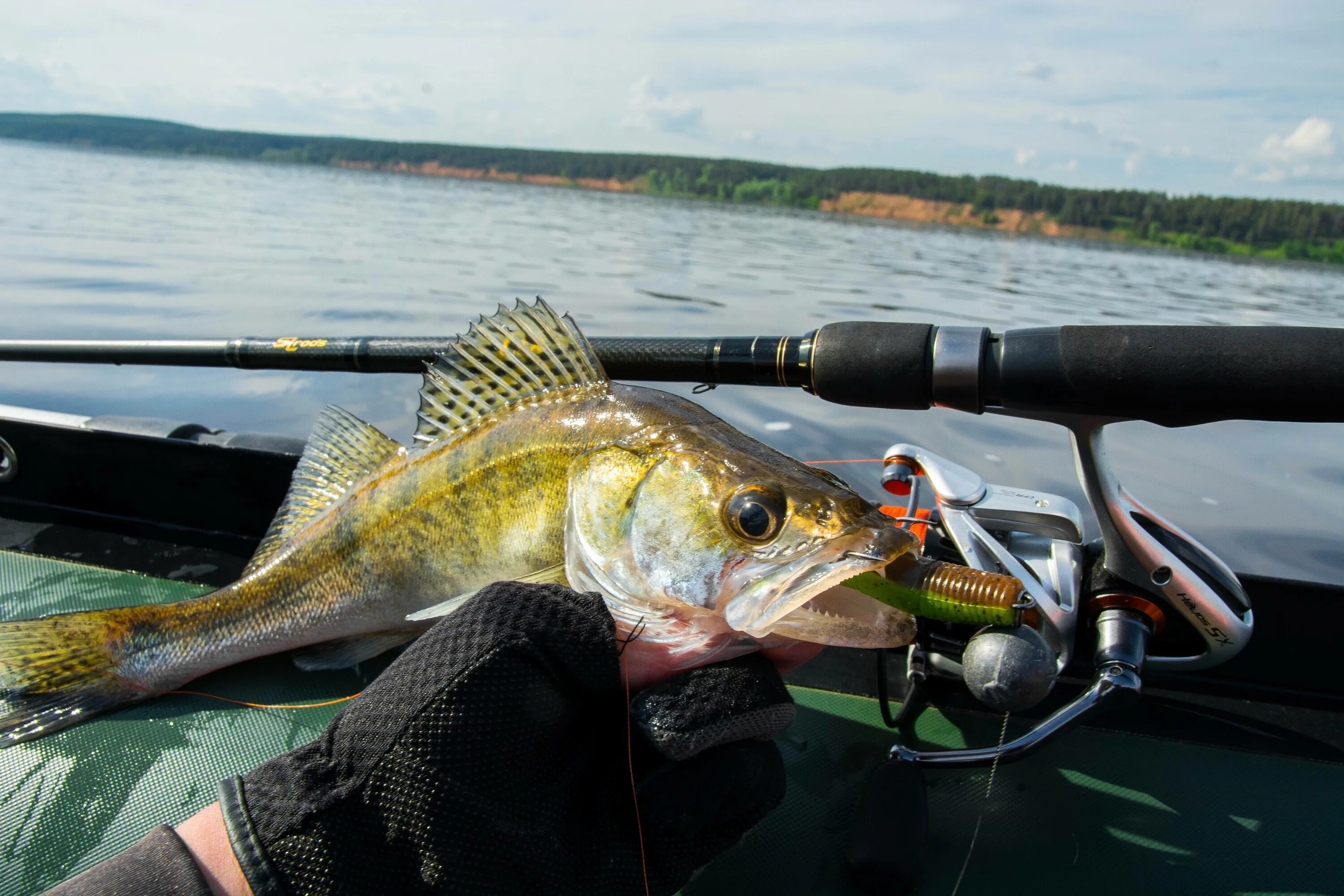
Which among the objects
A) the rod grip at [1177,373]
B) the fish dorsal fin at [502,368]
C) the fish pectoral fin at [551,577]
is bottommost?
the fish pectoral fin at [551,577]

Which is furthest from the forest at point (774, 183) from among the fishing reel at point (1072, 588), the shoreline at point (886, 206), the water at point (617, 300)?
the fishing reel at point (1072, 588)

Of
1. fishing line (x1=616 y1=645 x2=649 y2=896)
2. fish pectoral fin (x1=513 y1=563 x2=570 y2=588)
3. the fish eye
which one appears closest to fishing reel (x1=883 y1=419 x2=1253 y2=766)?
the fish eye

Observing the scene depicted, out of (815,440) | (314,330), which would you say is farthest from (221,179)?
(815,440)

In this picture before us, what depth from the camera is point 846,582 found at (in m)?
1.60

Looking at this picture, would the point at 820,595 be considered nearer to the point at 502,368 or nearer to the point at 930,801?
the point at 930,801

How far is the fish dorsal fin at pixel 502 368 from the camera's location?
2170mm

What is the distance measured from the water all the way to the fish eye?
14.4 ft

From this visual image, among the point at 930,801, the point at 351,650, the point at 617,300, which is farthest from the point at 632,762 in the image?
the point at 617,300

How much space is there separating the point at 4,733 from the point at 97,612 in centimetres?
34

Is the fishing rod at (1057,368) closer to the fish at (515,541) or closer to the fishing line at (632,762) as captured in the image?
the fish at (515,541)

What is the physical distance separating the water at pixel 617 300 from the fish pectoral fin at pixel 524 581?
4278 millimetres

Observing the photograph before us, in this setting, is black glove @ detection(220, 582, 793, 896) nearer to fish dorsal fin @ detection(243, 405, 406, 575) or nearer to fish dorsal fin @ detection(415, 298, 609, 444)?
fish dorsal fin @ detection(415, 298, 609, 444)

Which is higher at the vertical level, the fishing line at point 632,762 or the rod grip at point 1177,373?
the rod grip at point 1177,373

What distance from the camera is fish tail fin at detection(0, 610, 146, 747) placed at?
6.93ft
